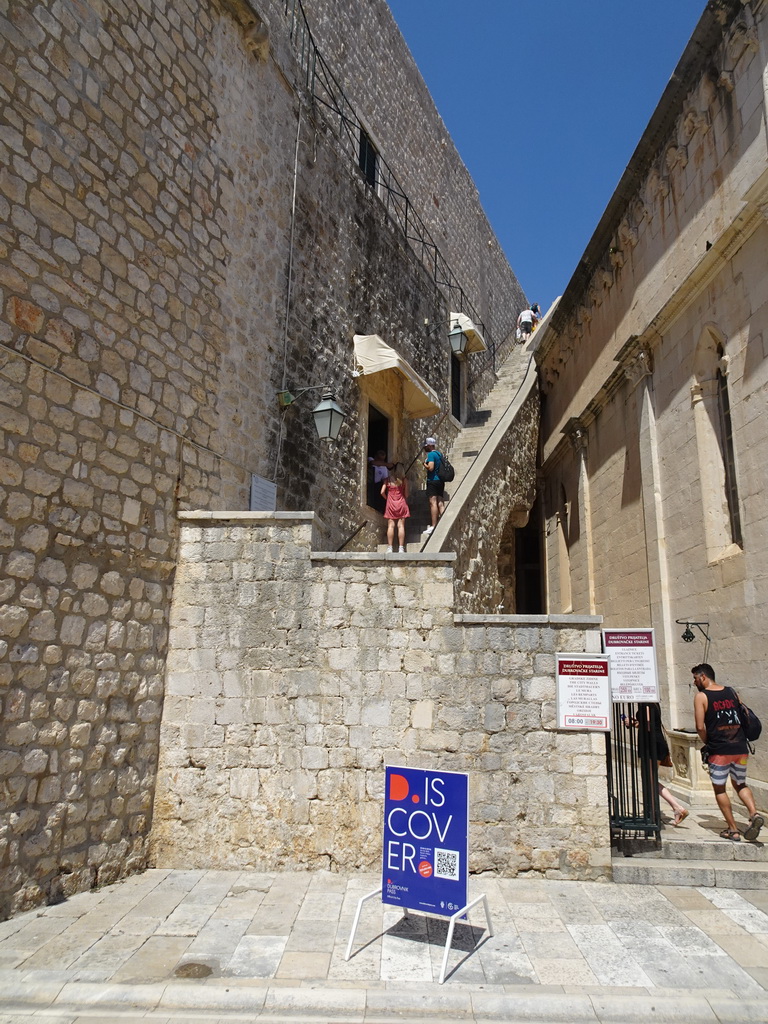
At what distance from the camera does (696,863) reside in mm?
6324

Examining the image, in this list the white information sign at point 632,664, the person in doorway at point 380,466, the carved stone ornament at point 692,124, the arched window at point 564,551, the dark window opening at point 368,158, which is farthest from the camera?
the arched window at point 564,551

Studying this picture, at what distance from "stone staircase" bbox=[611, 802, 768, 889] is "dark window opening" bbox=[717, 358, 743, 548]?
3.50 m

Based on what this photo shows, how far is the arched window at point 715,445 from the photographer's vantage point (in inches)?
346

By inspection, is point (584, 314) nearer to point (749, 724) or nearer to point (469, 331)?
point (469, 331)

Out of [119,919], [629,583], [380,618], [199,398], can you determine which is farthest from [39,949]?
[629,583]

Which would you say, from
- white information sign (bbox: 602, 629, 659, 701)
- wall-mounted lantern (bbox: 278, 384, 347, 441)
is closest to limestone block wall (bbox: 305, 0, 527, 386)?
wall-mounted lantern (bbox: 278, 384, 347, 441)

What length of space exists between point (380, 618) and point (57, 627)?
2.83 m

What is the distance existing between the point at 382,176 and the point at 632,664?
1240 cm

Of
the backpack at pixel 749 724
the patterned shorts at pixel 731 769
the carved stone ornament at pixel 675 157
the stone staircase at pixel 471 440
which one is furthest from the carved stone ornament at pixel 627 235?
the patterned shorts at pixel 731 769

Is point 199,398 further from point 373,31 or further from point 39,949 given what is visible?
point 373,31

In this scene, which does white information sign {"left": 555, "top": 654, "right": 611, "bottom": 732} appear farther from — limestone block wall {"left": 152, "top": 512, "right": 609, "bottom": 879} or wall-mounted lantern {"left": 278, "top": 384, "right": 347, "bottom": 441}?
wall-mounted lantern {"left": 278, "top": 384, "right": 347, "bottom": 441}

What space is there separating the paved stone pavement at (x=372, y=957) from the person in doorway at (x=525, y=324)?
78.0 ft

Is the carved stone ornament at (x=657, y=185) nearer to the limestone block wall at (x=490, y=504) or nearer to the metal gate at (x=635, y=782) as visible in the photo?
the limestone block wall at (x=490, y=504)

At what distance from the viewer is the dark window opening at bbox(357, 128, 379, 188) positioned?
547 inches
